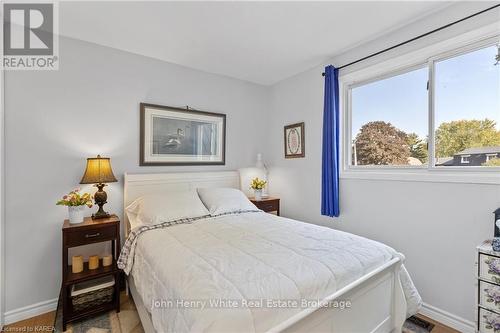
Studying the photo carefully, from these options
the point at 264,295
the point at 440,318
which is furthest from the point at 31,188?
the point at 440,318

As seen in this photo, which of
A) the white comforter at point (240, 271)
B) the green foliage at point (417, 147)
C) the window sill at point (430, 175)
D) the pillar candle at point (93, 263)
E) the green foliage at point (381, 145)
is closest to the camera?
the white comforter at point (240, 271)

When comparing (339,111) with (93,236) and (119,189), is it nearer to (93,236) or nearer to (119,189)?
(119,189)

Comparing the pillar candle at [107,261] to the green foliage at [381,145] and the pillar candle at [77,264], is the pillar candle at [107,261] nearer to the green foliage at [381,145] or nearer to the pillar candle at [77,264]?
the pillar candle at [77,264]

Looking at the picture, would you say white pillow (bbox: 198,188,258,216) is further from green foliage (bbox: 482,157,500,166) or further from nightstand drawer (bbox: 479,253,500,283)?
green foliage (bbox: 482,157,500,166)

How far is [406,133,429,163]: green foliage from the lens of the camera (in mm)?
2239

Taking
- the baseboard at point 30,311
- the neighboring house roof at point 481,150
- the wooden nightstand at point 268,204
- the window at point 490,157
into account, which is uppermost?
the neighboring house roof at point 481,150

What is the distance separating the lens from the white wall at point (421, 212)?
72.9 inches

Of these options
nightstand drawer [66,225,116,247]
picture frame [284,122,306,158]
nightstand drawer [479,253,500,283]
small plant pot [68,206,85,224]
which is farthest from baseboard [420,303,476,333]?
small plant pot [68,206,85,224]

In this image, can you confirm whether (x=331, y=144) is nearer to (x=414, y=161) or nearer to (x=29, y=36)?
(x=414, y=161)

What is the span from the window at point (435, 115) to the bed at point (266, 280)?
113 centimetres

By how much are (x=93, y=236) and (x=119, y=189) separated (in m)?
0.62

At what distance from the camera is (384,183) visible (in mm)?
2395

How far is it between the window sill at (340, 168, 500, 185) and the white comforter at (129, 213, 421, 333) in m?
0.86

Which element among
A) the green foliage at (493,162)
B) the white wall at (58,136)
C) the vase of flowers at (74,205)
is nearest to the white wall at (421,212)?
the green foliage at (493,162)
